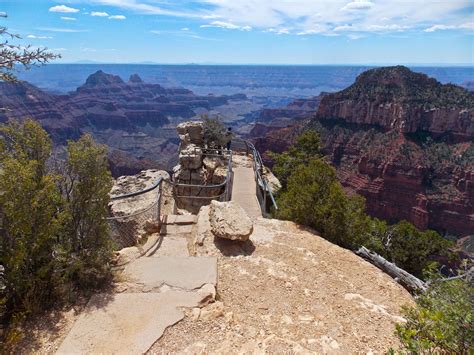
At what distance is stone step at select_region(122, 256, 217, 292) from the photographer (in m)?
6.68

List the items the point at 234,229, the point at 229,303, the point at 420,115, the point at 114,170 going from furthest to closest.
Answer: the point at 114,170
the point at 420,115
the point at 234,229
the point at 229,303

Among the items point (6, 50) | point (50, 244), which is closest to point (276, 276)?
point (50, 244)

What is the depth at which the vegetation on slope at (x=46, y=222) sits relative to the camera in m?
5.36

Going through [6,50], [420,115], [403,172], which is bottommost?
[403,172]

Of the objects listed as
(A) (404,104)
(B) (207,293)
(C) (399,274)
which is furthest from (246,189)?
(A) (404,104)

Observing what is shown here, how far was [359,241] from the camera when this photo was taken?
1195cm

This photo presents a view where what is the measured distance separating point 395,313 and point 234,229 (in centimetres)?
382

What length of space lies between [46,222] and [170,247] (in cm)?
380

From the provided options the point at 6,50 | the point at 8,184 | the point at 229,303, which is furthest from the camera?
the point at 229,303

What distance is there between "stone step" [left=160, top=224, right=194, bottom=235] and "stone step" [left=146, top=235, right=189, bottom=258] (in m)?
0.36

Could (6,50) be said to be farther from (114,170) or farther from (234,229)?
(114,170)

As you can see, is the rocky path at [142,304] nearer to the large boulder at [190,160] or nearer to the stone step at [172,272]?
the stone step at [172,272]

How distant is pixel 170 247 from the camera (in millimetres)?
9031

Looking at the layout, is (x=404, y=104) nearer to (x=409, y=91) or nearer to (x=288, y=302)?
(x=409, y=91)
